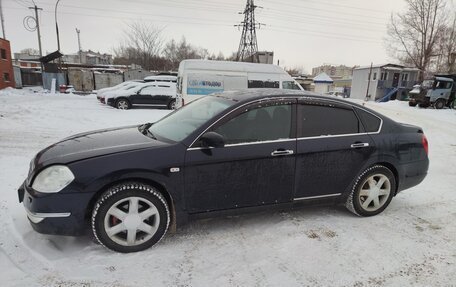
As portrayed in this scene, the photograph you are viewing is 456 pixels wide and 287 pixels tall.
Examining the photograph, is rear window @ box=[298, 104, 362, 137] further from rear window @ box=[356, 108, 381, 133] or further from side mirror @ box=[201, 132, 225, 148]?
side mirror @ box=[201, 132, 225, 148]

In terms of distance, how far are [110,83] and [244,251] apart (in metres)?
33.0

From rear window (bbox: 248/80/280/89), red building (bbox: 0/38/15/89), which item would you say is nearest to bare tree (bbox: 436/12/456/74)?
rear window (bbox: 248/80/280/89)

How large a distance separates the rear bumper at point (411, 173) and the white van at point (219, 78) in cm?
759

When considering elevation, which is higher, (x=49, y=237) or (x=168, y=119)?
(x=168, y=119)

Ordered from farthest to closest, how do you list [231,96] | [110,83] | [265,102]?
[110,83]
[231,96]
[265,102]

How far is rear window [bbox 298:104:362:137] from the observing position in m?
3.52

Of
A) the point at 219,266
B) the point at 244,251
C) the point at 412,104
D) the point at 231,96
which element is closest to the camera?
the point at 219,266

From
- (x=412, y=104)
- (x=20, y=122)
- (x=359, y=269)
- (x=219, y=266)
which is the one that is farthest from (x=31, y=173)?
(x=412, y=104)

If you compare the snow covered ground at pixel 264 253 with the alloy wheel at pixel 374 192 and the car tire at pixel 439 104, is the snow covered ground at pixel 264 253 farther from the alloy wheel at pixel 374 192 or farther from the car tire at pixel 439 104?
the car tire at pixel 439 104

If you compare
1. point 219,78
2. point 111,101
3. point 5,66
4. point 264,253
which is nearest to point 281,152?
point 264,253

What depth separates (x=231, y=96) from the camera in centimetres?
374

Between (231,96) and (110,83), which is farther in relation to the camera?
(110,83)

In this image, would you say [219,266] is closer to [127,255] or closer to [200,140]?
[127,255]

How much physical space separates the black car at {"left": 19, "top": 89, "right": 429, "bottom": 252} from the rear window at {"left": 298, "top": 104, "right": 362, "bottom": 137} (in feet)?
0.04
